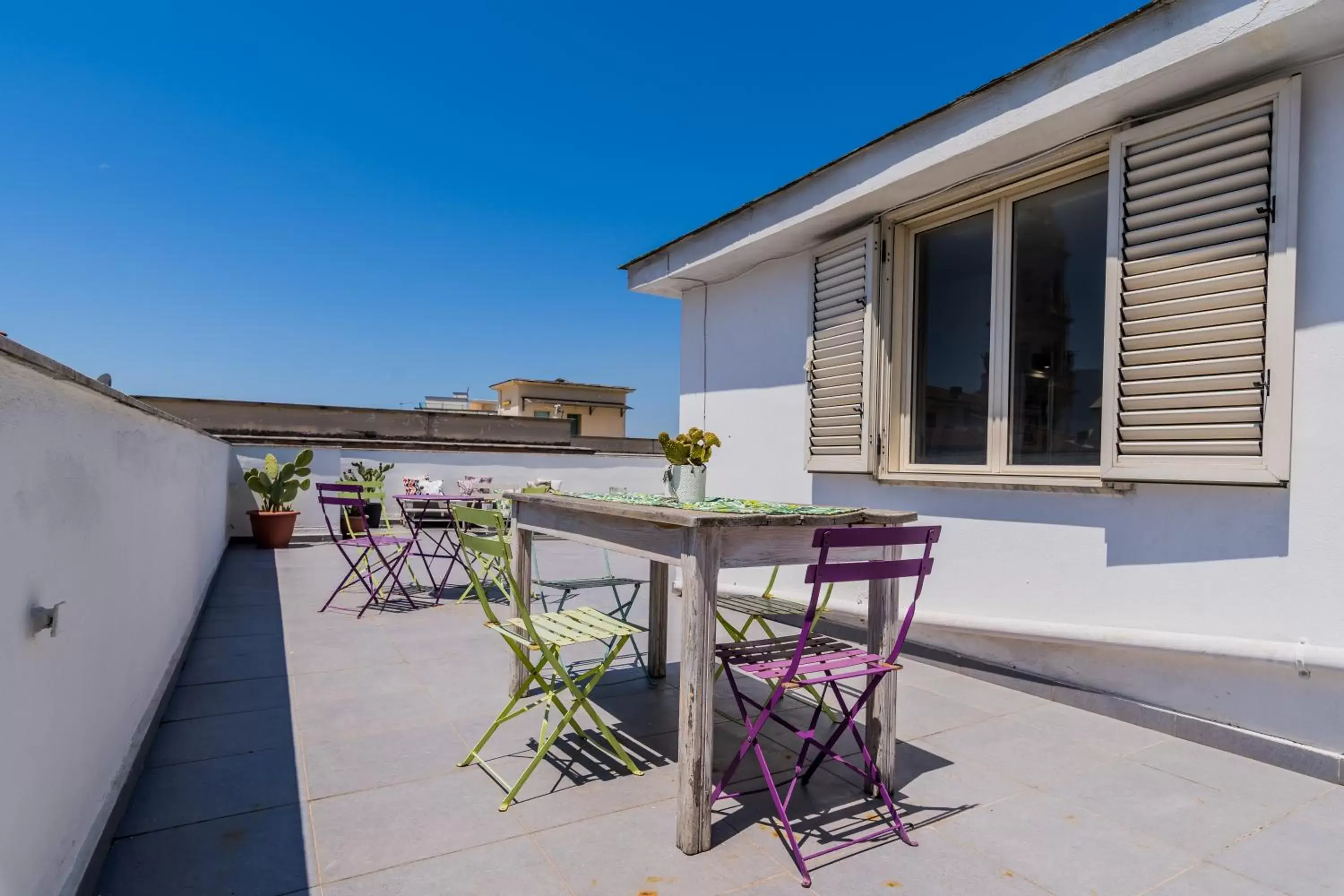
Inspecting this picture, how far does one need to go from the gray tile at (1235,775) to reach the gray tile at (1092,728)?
0.06 metres

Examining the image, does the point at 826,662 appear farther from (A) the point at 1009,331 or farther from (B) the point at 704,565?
(A) the point at 1009,331

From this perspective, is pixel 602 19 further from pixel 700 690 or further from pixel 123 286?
pixel 123 286

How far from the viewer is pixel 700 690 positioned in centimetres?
210

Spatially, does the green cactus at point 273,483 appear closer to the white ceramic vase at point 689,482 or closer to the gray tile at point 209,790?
the gray tile at point 209,790

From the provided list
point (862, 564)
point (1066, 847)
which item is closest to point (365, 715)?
point (862, 564)

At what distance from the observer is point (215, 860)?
6.43 feet

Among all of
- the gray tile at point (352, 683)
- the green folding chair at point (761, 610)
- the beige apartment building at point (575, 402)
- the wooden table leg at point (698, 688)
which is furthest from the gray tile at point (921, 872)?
the beige apartment building at point (575, 402)

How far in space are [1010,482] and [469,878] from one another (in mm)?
3211

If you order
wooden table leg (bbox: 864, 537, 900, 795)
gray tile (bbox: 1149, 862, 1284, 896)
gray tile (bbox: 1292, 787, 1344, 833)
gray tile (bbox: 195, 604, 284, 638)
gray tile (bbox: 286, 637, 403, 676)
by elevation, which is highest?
wooden table leg (bbox: 864, 537, 900, 795)

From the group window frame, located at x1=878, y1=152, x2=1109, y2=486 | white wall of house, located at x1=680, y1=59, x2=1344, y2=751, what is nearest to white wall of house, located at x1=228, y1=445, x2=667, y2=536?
window frame, located at x1=878, y1=152, x2=1109, y2=486

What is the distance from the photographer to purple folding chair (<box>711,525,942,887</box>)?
2.04 meters

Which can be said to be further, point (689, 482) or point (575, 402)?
point (575, 402)

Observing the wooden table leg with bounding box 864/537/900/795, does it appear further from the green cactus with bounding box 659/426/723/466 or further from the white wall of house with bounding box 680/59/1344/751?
the white wall of house with bounding box 680/59/1344/751

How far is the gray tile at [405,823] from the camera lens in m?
2.00
